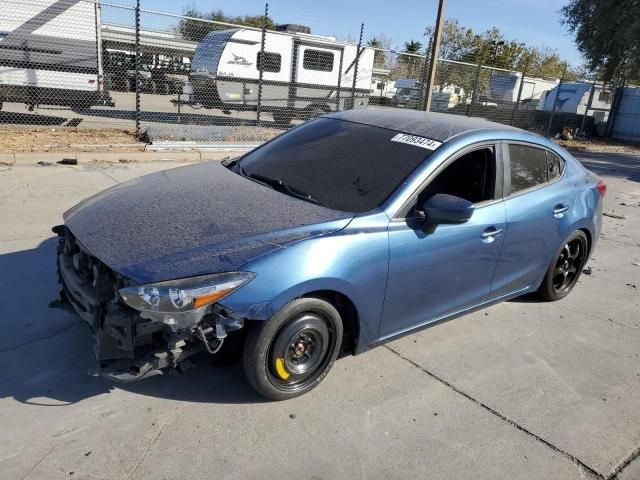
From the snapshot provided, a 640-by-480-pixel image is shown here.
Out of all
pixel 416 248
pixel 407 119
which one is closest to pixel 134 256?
pixel 416 248

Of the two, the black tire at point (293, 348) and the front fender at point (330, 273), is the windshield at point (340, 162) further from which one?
the black tire at point (293, 348)

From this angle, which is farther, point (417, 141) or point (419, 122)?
point (419, 122)

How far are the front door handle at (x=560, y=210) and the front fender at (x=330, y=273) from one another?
74.5 inches

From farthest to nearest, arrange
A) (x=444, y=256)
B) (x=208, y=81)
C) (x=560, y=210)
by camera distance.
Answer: (x=208, y=81), (x=560, y=210), (x=444, y=256)

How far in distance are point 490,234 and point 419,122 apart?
0.98 m

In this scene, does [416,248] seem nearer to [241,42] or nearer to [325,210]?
[325,210]

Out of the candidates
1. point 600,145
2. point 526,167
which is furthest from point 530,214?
point 600,145

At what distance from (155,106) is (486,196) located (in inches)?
773

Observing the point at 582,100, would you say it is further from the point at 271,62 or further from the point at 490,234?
the point at 490,234

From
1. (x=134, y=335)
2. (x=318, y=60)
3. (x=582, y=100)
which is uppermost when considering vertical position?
(x=318, y=60)

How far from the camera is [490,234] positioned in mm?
3711

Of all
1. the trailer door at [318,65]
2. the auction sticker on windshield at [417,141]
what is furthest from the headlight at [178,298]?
the trailer door at [318,65]

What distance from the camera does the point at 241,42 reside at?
15422 mm

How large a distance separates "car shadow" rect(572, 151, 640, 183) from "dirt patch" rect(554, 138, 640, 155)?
75 cm
